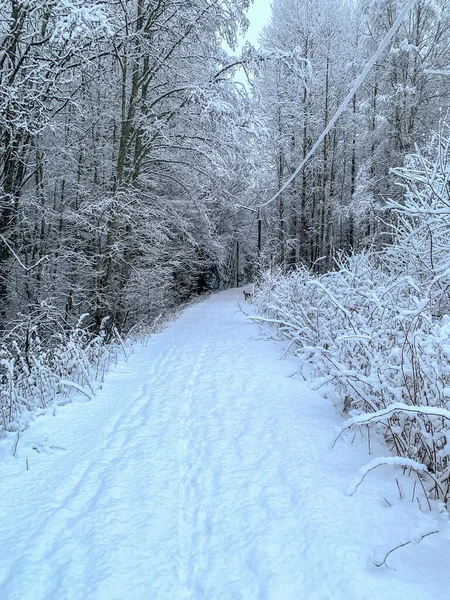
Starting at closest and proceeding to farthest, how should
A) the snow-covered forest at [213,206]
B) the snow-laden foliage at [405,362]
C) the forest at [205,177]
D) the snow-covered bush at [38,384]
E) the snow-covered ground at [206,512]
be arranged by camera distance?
the snow-covered ground at [206,512]
the snow-laden foliage at [405,362]
the snow-covered forest at [213,206]
the forest at [205,177]
the snow-covered bush at [38,384]

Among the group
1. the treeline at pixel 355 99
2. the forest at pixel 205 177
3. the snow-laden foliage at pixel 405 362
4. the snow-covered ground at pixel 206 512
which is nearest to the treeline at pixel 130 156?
the forest at pixel 205 177

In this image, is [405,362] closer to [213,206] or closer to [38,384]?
[38,384]

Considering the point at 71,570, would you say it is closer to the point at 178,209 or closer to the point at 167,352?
the point at 167,352

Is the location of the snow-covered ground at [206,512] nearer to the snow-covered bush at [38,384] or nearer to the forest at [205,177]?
the snow-covered bush at [38,384]

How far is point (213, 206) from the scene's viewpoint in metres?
13.7

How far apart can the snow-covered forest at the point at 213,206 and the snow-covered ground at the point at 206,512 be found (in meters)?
0.05

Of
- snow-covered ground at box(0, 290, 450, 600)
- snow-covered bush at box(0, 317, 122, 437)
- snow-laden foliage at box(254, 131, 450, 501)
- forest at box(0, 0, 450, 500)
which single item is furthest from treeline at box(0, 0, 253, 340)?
snow-laden foliage at box(254, 131, 450, 501)

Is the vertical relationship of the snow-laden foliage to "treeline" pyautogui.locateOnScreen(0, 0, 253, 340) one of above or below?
below

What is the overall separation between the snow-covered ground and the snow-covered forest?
5 cm

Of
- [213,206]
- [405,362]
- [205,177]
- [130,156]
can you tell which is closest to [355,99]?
[213,206]

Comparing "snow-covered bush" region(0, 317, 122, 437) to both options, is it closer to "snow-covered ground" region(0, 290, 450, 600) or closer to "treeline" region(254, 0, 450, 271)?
"snow-covered ground" region(0, 290, 450, 600)

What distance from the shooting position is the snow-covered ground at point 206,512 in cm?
159

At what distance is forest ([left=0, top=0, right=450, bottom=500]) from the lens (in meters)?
3.40

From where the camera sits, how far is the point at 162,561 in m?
1.73
